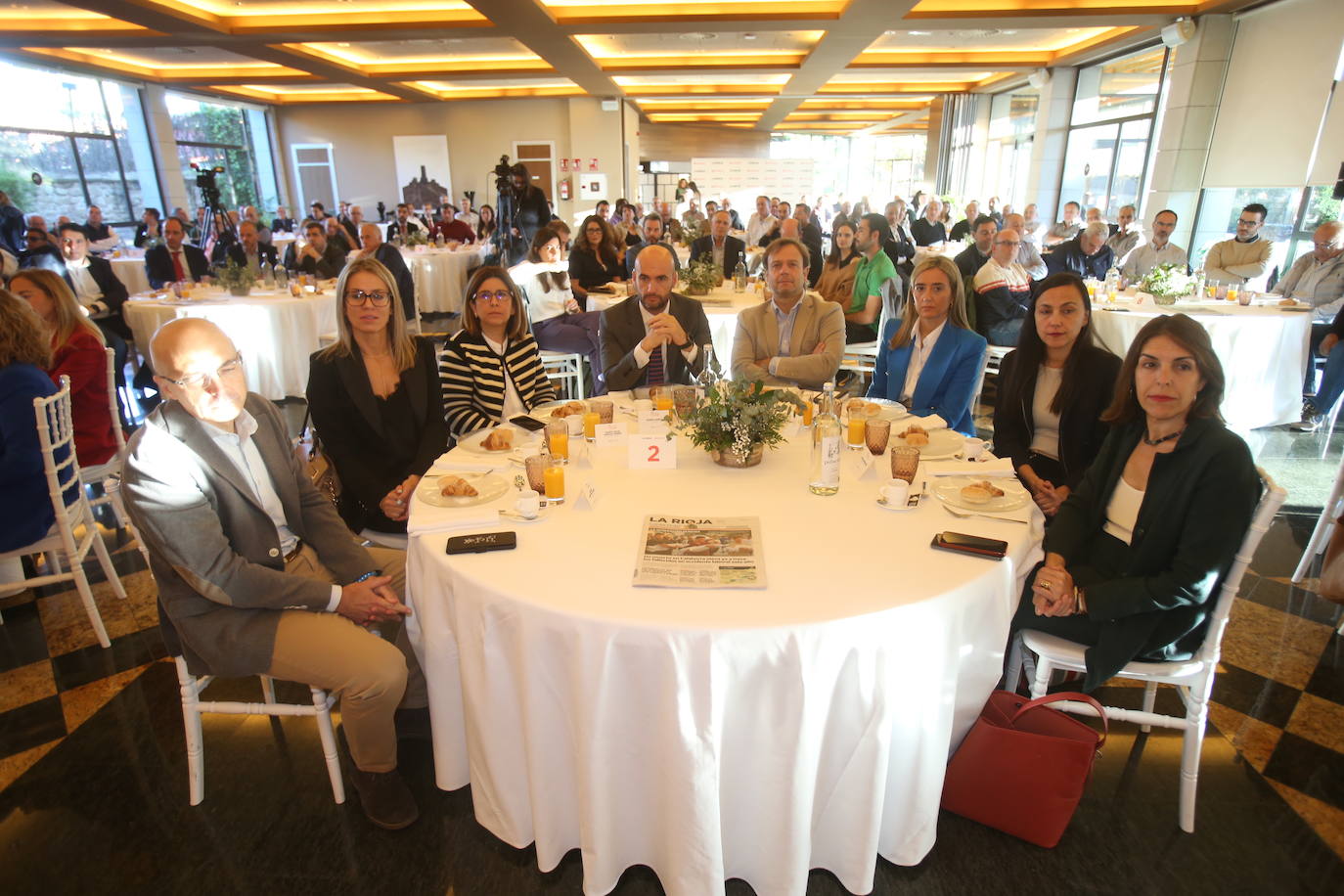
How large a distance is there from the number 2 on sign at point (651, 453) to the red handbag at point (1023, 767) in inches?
43.2

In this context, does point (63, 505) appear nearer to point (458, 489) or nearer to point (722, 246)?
point (458, 489)

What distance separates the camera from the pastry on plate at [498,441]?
2.36 metres

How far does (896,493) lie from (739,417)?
0.49 metres

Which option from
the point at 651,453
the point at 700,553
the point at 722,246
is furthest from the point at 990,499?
the point at 722,246

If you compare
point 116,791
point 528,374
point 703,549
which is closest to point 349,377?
point 528,374

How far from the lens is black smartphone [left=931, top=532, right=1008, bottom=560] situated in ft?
5.30

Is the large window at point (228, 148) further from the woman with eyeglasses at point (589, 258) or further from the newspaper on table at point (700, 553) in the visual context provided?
the newspaper on table at point (700, 553)

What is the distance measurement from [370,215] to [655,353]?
52.4 feet

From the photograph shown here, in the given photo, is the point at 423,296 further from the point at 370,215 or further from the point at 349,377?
the point at 370,215

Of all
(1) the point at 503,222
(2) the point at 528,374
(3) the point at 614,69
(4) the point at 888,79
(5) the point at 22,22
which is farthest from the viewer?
(4) the point at 888,79

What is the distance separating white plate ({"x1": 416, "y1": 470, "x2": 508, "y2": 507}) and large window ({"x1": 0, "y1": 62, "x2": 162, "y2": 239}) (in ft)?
41.4

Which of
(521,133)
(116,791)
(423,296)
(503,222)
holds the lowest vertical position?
(116,791)

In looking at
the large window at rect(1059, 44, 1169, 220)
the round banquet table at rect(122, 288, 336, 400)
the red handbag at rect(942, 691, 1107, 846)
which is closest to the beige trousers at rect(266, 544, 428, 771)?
the red handbag at rect(942, 691, 1107, 846)

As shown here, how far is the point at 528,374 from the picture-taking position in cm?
315
